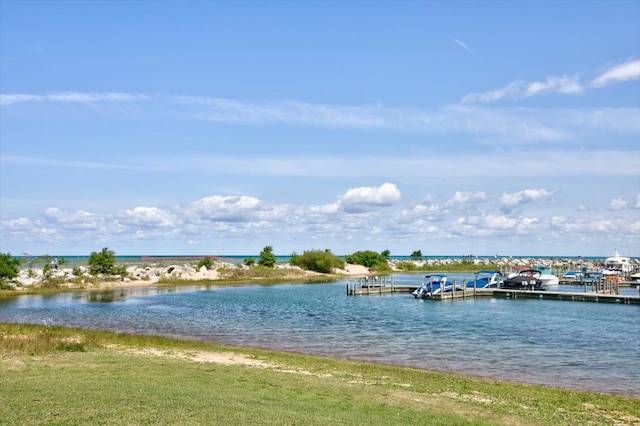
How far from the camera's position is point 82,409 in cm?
1125

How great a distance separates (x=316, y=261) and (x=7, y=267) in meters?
63.2

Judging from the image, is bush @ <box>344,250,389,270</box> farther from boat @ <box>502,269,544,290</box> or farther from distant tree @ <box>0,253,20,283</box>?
distant tree @ <box>0,253,20,283</box>

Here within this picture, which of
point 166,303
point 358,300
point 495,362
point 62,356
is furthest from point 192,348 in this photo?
point 358,300

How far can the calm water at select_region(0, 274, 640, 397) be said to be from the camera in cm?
2516

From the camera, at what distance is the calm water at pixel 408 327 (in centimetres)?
2516

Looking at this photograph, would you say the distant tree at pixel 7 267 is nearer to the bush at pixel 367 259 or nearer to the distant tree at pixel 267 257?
the distant tree at pixel 267 257

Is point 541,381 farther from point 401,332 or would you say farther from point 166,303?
point 166,303

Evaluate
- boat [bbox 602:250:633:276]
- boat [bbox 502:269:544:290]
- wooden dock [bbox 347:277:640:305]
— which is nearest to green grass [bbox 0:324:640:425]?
wooden dock [bbox 347:277:640:305]

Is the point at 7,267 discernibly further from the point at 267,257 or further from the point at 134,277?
the point at 267,257

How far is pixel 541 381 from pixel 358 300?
4224 centimetres

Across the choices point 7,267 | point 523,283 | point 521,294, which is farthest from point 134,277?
point 523,283

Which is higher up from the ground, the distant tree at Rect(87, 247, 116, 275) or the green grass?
→ the distant tree at Rect(87, 247, 116, 275)

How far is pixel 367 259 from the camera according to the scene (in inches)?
5394

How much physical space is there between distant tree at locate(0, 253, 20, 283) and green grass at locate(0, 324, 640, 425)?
49333 millimetres
